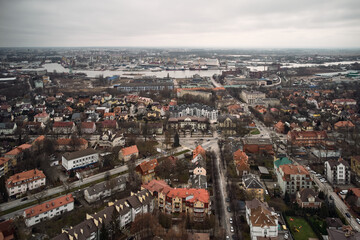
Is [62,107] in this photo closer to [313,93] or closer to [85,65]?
[313,93]

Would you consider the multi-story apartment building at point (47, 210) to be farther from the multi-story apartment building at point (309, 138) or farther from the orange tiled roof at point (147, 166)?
the multi-story apartment building at point (309, 138)

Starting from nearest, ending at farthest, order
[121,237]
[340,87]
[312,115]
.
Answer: [121,237] → [312,115] → [340,87]

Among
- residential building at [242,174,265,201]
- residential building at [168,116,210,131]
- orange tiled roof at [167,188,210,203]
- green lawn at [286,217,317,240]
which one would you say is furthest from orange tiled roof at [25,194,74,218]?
residential building at [168,116,210,131]

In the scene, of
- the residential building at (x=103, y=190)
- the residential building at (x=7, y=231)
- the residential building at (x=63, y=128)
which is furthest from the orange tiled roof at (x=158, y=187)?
the residential building at (x=63, y=128)

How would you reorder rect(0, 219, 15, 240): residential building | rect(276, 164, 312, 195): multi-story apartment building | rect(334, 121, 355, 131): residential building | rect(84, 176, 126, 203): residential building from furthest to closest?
rect(334, 121, 355, 131): residential building → rect(276, 164, 312, 195): multi-story apartment building → rect(84, 176, 126, 203): residential building → rect(0, 219, 15, 240): residential building

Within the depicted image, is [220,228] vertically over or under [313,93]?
under

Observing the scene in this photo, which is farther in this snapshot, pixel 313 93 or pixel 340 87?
pixel 340 87

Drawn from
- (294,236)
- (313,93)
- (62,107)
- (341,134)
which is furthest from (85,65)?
(294,236)

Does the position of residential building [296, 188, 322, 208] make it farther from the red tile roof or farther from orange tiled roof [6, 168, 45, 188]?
the red tile roof
